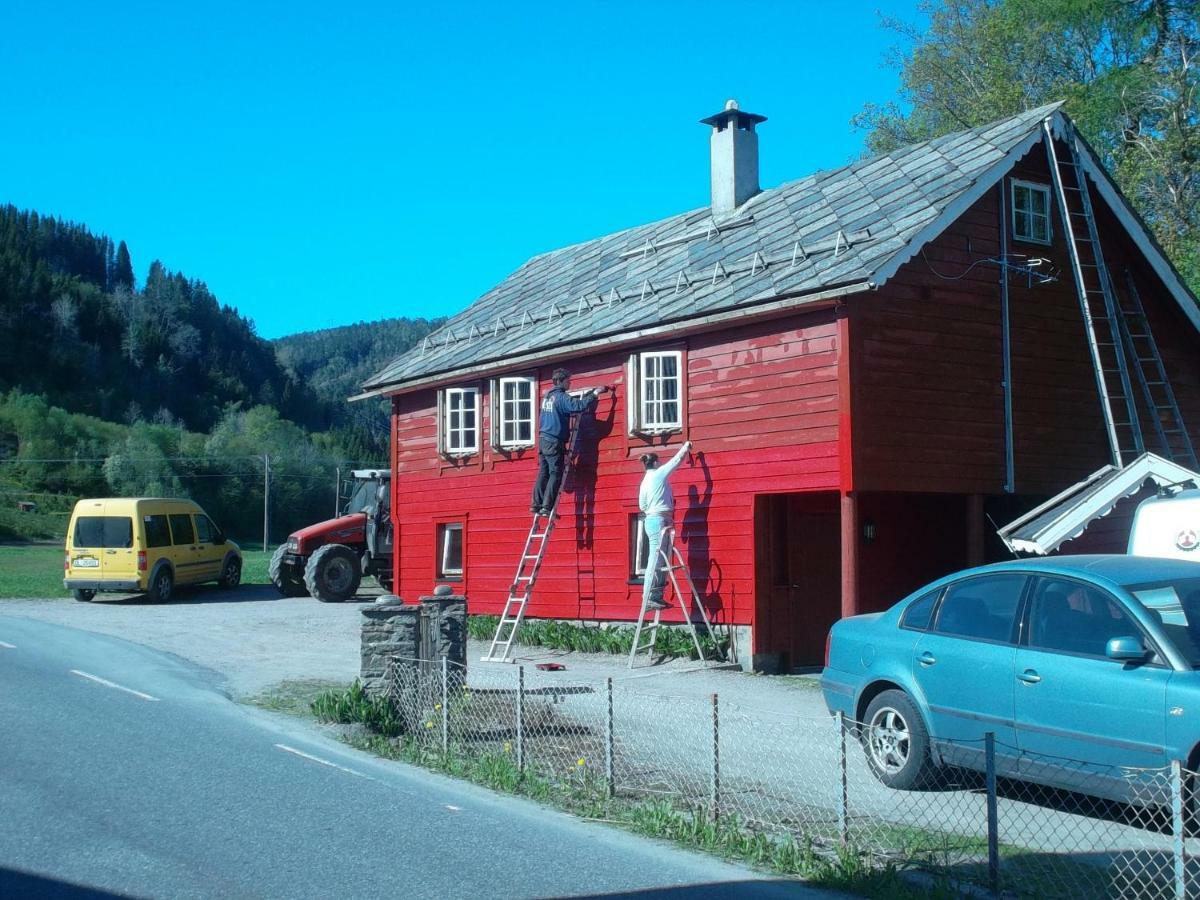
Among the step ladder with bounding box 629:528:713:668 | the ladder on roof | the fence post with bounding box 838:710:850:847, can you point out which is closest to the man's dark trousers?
the ladder on roof

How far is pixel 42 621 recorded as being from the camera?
24125 mm

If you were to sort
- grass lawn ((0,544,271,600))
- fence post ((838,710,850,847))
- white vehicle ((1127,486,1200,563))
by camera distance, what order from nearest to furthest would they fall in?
fence post ((838,710,850,847)), white vehicle ((1127,486,1200,563)), grass lawn ((0,544,271,600))

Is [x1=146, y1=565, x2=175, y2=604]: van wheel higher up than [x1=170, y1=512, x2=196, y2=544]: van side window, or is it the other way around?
[x1=170, y1=512, x2=196, y2=544]: van side window

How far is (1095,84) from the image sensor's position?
33.5 meters

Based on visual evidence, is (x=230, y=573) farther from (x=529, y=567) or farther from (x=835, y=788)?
(x=835, y=788)

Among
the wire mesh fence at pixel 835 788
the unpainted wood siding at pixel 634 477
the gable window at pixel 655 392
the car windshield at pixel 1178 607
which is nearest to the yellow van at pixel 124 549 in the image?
the unpainted wood siding at pixel 634 477

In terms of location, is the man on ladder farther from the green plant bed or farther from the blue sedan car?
the blue sedan car

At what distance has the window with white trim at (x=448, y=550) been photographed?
78.8ft

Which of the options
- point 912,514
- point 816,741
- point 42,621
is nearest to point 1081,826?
point 816,741

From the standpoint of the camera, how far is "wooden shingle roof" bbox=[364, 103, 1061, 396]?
55.4 ft

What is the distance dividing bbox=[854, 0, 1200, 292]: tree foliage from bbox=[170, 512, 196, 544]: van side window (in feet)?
71.7

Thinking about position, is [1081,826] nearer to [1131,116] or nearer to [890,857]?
[890,857]

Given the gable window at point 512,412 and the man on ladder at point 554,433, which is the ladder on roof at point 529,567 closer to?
the man on ladder at point 554,433

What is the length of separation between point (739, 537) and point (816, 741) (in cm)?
683
